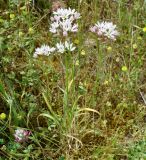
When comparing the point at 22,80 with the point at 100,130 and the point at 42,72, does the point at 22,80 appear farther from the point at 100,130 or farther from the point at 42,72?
the point at 100,130

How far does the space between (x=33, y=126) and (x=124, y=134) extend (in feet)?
1.56

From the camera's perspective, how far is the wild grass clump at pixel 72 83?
1905 mm

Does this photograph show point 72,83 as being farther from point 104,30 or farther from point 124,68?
point 124,68

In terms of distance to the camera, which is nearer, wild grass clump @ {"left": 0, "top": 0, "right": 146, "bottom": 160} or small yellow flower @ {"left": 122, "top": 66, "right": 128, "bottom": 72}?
wild grass clump @ {"left": 0, "top": 0, "right": 146, "bottom": 160}

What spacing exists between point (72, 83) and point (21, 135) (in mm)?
353

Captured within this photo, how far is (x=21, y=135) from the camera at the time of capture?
1911mm

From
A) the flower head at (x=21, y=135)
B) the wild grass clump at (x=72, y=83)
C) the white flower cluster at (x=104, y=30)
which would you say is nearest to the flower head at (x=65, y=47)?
the wild grass clump at (x=72, y=83)

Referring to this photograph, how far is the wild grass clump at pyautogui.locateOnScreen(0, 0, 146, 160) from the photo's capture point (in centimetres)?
191

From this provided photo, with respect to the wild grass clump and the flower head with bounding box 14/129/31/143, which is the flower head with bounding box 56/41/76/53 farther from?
the flower head with bounding box 14/129/31/143

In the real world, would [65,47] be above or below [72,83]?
above

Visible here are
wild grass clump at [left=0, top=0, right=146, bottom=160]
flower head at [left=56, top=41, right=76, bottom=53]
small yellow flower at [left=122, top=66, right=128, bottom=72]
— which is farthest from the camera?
small yellow flower at [left=122, top=66, right=128, bottom=72]

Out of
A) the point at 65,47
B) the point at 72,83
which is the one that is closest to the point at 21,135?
the point at 72,83

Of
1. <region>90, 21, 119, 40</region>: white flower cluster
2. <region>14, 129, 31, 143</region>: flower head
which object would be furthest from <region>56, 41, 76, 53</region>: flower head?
<region>14, 129, 31, 143</region>: flower head

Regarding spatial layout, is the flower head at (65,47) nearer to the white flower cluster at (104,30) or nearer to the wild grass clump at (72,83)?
the wild grass clump at (72,83)
